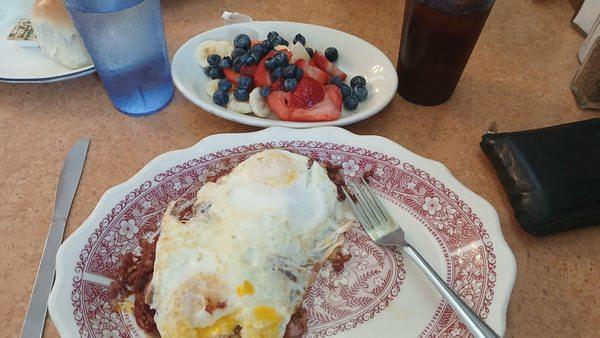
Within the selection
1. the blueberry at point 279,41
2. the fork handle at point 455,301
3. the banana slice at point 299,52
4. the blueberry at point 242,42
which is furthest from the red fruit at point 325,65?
the fork handle at point 455,301

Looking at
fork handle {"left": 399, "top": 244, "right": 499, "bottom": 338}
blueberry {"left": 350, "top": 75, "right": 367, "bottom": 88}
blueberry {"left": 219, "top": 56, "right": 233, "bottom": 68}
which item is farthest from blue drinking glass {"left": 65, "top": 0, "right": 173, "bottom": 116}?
fork handle {"left": 399, "top": 244, "right": 499, "bottom": 338}

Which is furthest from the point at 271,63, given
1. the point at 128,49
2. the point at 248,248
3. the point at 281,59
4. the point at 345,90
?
the point at 248,248

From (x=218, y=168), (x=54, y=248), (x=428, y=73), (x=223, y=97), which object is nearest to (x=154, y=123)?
(x=223, y=97)

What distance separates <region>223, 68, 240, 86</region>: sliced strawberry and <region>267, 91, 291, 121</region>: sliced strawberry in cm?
16

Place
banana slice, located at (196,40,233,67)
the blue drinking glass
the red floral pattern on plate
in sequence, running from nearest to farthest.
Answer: the red floral pattern on plate < the blue drinking glass < banana slice, located at (196,40,233,67)

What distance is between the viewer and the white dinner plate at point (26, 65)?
1.49 metres

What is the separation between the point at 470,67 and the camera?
5.74 ft

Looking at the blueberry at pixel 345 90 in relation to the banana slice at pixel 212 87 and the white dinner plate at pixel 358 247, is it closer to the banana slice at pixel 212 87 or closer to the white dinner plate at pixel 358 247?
the white dinner plate at pixel 358 247

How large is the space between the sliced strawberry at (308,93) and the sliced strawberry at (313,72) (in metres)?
0.09

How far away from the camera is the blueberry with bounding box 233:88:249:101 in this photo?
1.47 metres

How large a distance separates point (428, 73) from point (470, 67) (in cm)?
35

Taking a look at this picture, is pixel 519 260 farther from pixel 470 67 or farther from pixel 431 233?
pixel 470 67

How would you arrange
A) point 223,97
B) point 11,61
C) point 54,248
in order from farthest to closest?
point 11,61, point 223,97, point 54,248

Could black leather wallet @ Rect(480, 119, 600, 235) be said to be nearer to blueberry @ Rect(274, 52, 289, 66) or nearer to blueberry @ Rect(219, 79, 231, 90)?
blueberry @ Rect(274, 52, 289, 66)
